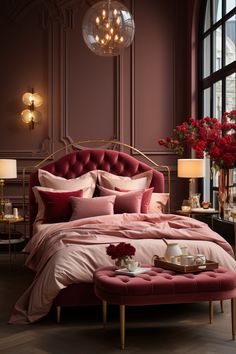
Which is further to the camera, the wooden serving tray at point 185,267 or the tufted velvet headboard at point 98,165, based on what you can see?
the tufted velvet headboard at point 98,165

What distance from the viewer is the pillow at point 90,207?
5.71m

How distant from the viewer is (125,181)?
641 centimetres

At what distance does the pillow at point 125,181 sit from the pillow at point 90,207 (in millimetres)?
515

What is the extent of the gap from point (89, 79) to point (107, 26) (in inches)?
116

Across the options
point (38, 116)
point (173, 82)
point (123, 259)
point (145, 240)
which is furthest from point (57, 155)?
point (123, 259)

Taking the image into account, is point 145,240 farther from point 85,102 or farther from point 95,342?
point 85,102

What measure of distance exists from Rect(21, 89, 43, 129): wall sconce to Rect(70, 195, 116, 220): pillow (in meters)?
1.97

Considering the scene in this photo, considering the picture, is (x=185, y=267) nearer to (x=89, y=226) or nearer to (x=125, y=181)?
(x=89, y=226)

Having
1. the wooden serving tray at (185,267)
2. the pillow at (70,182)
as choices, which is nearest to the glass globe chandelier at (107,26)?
the pillow at (70,182)

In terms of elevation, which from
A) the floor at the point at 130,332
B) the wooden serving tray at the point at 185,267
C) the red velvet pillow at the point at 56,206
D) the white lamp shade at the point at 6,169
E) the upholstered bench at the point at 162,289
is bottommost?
the floor at the point at 130,332

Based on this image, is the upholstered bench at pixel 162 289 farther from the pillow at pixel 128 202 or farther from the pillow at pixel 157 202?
the pillow at pixel 157 202

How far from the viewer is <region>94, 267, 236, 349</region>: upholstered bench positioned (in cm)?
337

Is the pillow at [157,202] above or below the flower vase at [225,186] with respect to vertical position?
below

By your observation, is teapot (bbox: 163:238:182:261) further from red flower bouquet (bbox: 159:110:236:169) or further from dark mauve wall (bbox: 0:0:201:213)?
dark mauve wall (bbox: 0:0:201:213)
